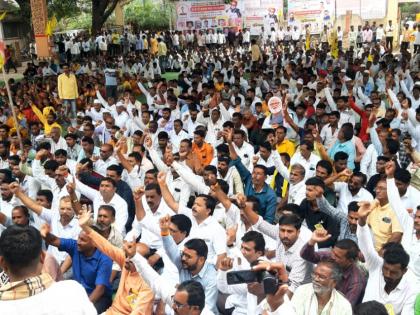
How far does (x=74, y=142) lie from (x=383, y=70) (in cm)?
762

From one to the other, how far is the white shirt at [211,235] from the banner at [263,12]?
778 inches

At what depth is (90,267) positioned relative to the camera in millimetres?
3984

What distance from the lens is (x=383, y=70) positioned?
1227 cm

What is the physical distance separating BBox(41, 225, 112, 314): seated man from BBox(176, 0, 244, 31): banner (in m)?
19.2

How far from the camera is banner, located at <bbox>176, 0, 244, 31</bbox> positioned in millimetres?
22266

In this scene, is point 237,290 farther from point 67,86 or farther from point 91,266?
point 67,86

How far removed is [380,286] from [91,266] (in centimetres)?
194

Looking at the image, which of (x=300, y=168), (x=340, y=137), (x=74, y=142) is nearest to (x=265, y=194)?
(x=300, y=168)

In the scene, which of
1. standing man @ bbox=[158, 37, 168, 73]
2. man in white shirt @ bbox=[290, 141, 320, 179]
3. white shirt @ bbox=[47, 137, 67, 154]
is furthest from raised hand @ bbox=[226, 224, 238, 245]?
standing man @ bbox=[158, 37, 168, 73]

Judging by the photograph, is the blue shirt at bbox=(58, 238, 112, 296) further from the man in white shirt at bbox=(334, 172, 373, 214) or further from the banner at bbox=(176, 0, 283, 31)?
the banner at bbox=(176, 0, 283, 31)

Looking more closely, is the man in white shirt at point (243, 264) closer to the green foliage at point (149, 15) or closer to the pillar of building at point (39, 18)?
the pillar of building at point (39, 18)

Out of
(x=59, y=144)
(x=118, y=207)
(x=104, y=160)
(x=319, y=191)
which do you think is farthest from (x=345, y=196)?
(x=59, y=144)

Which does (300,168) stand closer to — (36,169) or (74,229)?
(74,229)

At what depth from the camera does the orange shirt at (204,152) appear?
6848 millimetres
